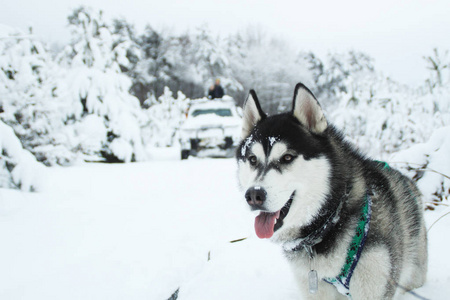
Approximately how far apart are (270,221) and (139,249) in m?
1.73

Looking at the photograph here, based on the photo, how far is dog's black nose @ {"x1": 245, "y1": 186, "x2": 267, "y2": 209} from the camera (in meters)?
1.47

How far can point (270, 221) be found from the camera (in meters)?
1.56

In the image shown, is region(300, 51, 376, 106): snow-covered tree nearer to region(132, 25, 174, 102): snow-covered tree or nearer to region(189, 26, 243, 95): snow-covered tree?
region(189, 26, 243, 95): snow-covered tree

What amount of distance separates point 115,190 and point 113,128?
4.89 meters

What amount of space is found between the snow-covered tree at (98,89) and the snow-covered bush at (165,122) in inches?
250

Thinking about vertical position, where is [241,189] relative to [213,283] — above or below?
above

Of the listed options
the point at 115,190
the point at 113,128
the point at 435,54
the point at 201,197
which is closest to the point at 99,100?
the point at 113,128

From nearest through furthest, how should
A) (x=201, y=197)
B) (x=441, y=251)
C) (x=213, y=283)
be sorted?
(x=213, y=283) → (x=441, y=251) → (x=201, y=197)

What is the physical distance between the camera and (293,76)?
112 feet

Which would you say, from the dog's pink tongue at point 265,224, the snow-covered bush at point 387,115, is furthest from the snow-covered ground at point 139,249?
the snow-covered bush at point 387,115

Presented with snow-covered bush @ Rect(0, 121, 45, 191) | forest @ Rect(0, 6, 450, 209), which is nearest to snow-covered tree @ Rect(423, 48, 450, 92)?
forest @ Rect(0, 6, 450, 209)

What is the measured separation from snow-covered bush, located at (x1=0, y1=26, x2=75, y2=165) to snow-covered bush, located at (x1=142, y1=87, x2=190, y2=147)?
29.6ft

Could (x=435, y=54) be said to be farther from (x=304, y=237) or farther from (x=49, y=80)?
(x=49, y=80)

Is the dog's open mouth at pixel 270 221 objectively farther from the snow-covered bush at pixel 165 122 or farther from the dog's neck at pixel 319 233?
the snow-covered bush at pixel 165 122
